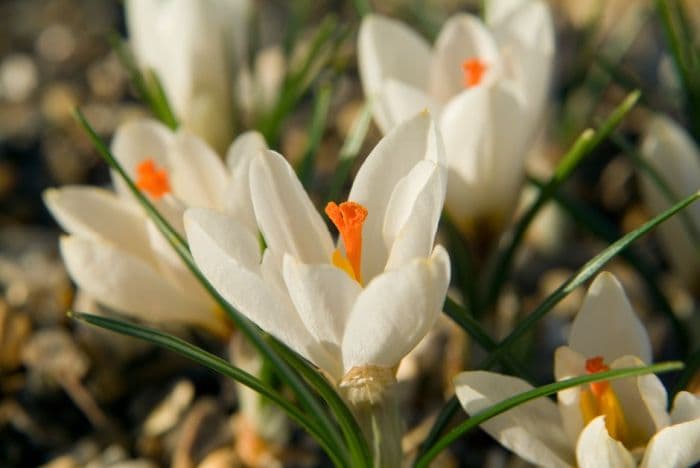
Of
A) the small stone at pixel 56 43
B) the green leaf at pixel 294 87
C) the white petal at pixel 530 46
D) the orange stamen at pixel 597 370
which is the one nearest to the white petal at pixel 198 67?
the green leaf at pixel 294 87

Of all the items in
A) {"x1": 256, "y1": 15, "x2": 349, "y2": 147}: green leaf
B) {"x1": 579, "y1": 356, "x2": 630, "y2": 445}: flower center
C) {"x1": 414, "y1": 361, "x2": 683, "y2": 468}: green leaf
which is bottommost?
{"x1": 579, "y1": 356, "x2": 630, "y2": 445}: flower center

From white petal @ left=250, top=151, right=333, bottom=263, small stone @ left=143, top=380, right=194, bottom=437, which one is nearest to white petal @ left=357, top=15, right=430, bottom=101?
white petal @ left=250, top=151, right=333, bottom=263

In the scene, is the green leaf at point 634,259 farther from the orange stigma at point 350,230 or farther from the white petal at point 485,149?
the orange stigma at point 350,230

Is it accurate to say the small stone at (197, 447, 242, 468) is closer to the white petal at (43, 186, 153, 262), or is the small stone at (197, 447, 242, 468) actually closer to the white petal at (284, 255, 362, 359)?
the white petal at (43, 186, 153, 262)

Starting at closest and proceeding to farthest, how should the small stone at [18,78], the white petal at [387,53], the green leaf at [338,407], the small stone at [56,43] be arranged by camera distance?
the green leaf at [338,407] < the white petal at [387,53] < the small stone at [18,78] < the small stone at [56,43]

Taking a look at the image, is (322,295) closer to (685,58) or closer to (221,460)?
(221,460)

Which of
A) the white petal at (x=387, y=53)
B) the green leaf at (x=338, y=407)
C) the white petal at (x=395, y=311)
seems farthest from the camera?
the white petal at (x=387, y=53)

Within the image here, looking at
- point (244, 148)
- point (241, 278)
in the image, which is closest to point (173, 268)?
point (244, 148)
